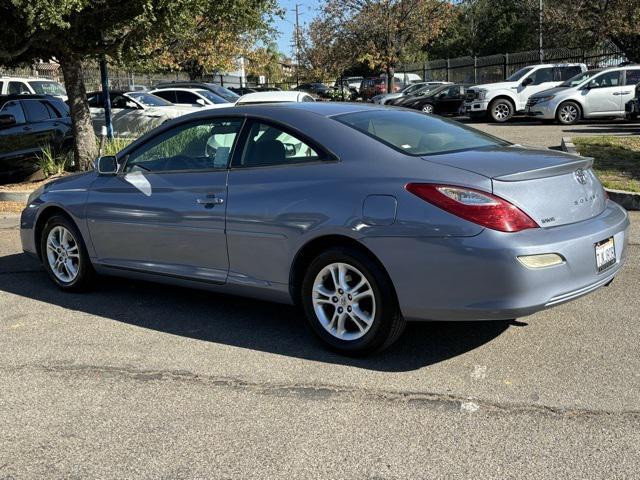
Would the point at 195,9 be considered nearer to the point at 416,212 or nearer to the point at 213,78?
the point at 416,212

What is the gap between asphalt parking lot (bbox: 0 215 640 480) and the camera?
10.3 feet

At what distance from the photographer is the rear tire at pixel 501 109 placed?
73.7ft

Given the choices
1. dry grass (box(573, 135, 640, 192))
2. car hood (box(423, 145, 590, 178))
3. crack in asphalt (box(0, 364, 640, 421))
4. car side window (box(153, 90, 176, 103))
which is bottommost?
crack in asphalt (box(0, 364, 640, 421))

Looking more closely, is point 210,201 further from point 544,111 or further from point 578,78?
point 578,78

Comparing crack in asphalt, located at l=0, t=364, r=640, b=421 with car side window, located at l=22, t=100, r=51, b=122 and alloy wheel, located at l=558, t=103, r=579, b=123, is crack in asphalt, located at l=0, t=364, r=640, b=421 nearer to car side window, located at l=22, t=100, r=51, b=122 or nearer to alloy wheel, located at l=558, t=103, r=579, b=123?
car side window, located at l=22, t=100, r=51, b=122

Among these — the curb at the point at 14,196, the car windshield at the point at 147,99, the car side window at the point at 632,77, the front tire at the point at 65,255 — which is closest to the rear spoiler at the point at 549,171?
the front tire at the point at 65,255

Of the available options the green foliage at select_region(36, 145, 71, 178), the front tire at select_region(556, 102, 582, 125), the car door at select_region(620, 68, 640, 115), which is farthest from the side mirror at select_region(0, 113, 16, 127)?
the car door at select_region(620, 68, 640, 115)

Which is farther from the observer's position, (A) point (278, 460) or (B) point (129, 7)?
(B) point (129, 7)

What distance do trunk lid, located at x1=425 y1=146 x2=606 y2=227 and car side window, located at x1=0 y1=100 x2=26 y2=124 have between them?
10.7 m

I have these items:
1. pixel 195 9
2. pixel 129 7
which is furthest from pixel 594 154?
pixel 129 7

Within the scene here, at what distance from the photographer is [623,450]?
3.11 meters

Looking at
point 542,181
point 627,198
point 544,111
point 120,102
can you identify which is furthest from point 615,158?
point 120,102

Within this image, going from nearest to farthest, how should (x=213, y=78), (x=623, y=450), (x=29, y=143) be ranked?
(x=623, y=450) < (x=29, y=143) < (x=213, y=78)

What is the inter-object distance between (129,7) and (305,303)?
7662 mm
